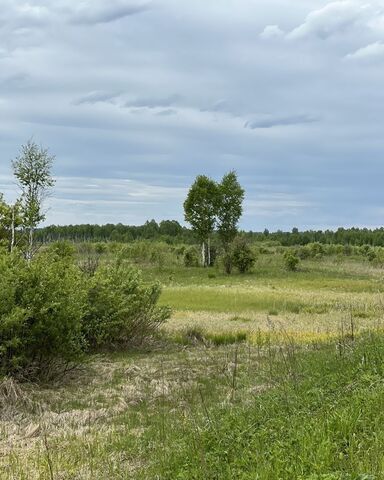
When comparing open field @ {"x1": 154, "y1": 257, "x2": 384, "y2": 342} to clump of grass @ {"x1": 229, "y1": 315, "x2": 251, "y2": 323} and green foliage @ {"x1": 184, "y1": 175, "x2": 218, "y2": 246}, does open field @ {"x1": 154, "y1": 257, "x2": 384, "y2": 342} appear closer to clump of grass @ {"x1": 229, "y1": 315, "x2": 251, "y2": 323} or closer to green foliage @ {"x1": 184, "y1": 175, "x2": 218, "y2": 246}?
clump of grass @ {"x1": 229, "y1": 315, "x2": 251, "y2": 323}

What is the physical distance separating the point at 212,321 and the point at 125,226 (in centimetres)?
12934

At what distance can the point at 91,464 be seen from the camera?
5824 millimetres

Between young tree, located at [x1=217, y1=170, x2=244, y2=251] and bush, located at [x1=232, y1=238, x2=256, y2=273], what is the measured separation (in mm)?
4950

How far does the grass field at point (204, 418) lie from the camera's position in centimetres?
485

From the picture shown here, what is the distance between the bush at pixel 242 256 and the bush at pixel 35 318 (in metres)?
40.2

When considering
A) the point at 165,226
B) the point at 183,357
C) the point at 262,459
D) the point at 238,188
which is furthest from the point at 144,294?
the point at 165,226

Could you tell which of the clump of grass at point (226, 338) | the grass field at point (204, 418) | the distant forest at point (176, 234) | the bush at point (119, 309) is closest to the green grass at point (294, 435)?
the grass field at point (204, 418)

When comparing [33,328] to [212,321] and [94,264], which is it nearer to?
[94,264]

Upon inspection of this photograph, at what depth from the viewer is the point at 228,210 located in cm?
5803

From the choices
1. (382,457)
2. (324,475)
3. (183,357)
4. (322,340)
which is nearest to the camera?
(324,475)

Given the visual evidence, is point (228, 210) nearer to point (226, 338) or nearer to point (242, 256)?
point (242, 256)

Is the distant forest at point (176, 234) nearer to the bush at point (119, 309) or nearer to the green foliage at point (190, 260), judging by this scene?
the green foliage at point (190, 260)

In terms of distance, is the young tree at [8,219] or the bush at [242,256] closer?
the young tree at [8,219]

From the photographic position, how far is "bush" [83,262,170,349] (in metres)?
14.5
